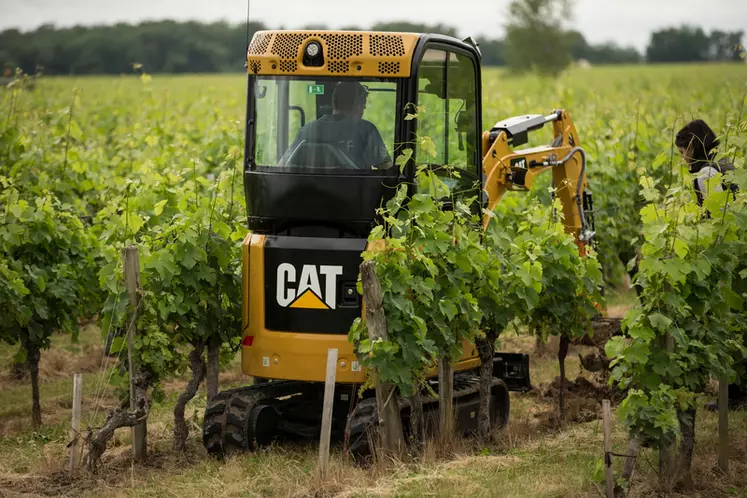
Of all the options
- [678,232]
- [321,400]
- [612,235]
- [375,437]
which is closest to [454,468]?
[375,437]

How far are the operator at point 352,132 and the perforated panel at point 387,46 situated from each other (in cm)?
27

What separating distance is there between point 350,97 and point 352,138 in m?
0.29

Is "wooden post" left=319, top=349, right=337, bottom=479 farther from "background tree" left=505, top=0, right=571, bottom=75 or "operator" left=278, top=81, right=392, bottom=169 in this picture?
"background tree" left=505, top=0, right=571, bottom=75

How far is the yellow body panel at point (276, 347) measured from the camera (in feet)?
26.3

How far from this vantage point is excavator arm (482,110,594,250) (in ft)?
30.9

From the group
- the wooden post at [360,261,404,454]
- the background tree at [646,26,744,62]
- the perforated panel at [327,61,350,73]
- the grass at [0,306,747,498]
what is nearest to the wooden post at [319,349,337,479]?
the grass at [0,306,747,498]

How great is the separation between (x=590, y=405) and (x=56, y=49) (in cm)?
3350

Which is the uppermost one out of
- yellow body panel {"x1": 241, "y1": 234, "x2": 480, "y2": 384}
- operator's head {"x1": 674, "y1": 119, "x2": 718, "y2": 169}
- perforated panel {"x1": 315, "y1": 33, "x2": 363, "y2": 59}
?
perforated panel {"x1": 315, "y1": 33, "x2": 363, "y2": 59}

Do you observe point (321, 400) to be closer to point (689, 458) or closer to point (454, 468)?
point (454, 468)

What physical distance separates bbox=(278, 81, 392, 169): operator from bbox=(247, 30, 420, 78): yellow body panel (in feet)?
0.50

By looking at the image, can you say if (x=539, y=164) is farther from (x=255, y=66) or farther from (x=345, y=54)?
(x=255, y=66)

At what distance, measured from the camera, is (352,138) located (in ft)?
26.2

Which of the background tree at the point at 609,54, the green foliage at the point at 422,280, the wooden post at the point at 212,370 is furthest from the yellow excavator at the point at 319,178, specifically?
the background tree at the point at 609,54

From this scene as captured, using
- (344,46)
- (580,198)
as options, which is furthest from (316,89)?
(580,198)
